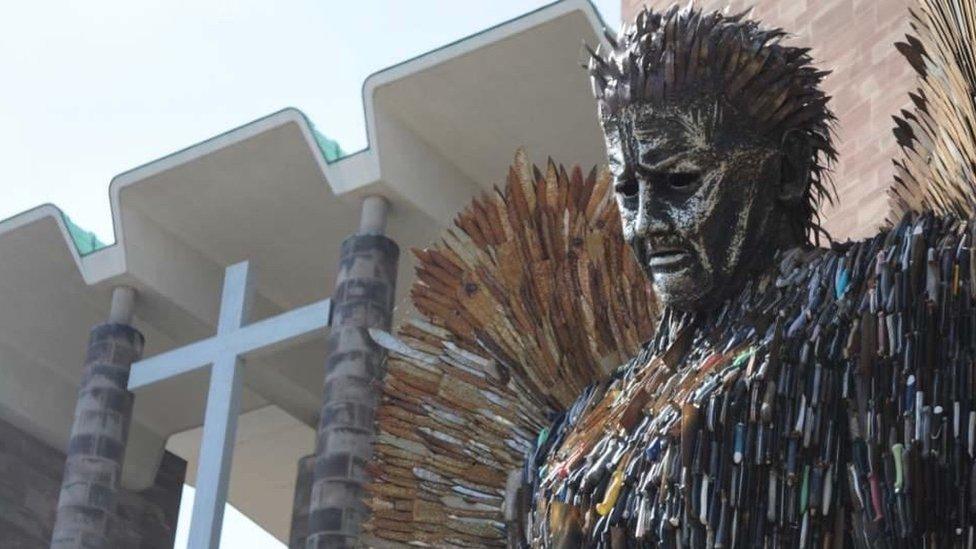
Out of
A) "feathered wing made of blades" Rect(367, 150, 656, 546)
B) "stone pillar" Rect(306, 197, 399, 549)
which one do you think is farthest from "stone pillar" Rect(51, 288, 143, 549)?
"feathered wing made of blades" Rect(367, 150, 656, 546)

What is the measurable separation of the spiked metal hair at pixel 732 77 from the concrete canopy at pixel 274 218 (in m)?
12.1

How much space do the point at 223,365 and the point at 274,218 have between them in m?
1.37

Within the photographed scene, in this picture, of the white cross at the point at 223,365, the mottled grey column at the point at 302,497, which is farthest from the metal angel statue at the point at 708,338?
the mottled grey column at the point at 302,497

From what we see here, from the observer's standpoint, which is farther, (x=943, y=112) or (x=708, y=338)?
(x=708, y=338)

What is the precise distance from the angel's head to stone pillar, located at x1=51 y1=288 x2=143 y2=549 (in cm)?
1591

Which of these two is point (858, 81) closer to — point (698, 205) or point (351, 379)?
point (698, 205)

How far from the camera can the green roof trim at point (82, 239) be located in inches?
752

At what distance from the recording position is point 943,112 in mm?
2848

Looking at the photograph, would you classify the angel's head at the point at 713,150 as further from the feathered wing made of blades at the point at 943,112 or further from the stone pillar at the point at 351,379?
the stone pillar at the point at 351,379

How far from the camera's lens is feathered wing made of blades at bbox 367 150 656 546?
3330 millimetres

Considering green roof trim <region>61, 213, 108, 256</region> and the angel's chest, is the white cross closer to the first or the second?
green roof trim <region>61, 213, 108, 256</region>

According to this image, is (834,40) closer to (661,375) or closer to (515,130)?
(661,375)

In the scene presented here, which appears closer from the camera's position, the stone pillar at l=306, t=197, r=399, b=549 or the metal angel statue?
the metal angel statue

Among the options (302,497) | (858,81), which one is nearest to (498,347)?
(858,81)
